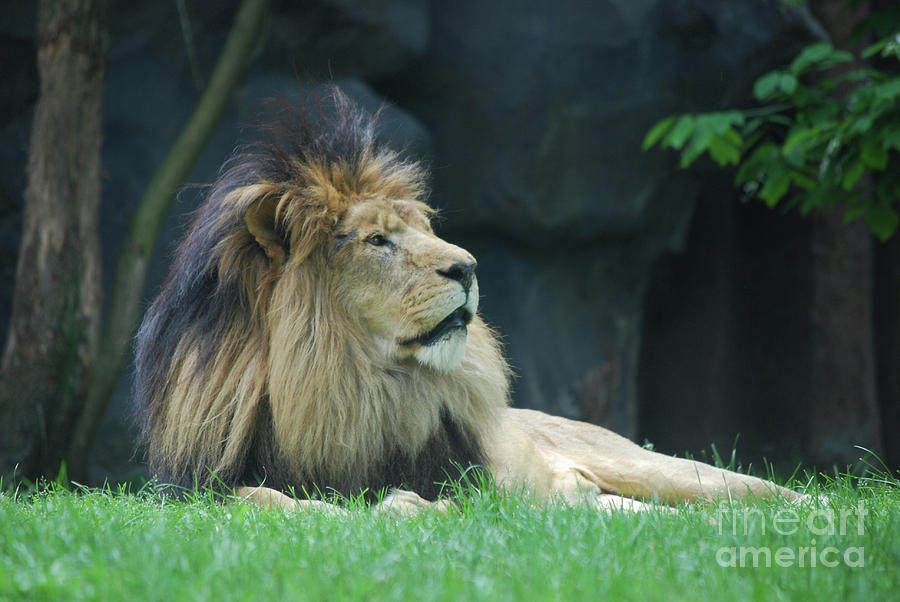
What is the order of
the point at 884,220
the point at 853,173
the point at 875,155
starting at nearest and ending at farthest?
1. the point at 875,155
2. the point at 853,173
3. the point at 884,220

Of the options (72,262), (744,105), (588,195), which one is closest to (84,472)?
(72,262)

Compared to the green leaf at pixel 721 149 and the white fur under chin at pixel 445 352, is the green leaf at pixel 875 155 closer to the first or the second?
the green leaf at pixel 721 149

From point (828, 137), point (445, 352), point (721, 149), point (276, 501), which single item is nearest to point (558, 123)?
point (721, 149)

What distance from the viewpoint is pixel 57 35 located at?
5.61 metres

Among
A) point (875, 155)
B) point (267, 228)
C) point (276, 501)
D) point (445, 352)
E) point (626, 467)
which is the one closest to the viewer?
point (276, 501)

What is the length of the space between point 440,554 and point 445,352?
3.49 ft

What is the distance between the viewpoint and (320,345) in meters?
3.20

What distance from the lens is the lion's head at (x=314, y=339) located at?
3170 millimetres

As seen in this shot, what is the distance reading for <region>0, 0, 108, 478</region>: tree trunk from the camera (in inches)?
217

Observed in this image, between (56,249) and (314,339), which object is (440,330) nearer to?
(314,339)

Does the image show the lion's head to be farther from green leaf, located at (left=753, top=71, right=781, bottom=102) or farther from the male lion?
green leaf, located at (left=753, top=71, right=781, bottom=102)

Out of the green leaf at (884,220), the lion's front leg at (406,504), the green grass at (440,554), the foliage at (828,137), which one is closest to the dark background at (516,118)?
the foliage at (828,137)

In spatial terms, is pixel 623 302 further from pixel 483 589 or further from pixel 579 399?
pixel 483 589

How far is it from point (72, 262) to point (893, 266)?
725cm
